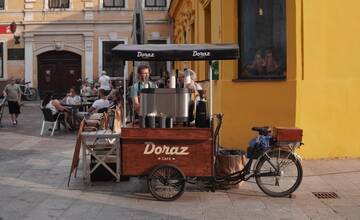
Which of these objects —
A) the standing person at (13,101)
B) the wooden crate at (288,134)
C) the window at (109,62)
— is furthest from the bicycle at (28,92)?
the wooden crate at (288,134)

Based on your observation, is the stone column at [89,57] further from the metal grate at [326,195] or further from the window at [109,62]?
the metal grate at [326,195]

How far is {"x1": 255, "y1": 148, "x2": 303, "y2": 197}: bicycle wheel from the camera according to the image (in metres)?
7.88

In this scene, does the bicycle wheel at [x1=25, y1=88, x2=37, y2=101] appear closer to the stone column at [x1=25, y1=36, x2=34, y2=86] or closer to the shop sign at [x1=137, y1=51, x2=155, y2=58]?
the stone column at [x1=25, y1=36, x2=34, y2=86]

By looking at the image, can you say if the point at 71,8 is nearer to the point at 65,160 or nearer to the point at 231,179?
the point at 65,160

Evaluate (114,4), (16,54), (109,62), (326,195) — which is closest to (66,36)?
(109,62)

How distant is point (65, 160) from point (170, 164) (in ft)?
13.1

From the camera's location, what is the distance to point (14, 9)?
33844 millimetres

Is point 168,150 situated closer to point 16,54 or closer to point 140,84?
point 140,84

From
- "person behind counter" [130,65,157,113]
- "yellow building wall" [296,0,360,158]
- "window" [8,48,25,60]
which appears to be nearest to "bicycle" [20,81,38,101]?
"window" [8,48,25,60]

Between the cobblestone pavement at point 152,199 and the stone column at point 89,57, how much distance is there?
2337 centimetres

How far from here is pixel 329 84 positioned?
1083cm

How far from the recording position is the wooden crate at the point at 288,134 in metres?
7.81

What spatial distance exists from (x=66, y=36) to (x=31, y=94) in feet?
13.1

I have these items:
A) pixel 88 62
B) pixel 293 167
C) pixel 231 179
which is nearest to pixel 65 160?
pixel 231 179
